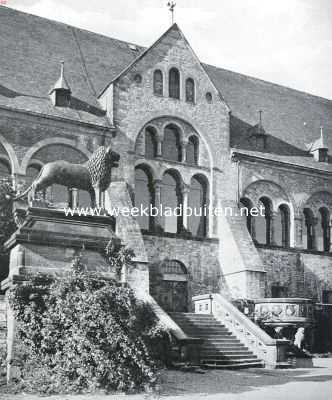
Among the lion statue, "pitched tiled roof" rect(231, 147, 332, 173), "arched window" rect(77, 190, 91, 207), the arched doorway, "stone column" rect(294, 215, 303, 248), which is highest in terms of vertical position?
"pitched tiled roof" rect(231, 147, 332, 173)

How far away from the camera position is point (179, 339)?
46.6 feet

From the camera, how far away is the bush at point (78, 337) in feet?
31.9

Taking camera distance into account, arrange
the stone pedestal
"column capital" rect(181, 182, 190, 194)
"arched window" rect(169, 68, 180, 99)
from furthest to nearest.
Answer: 1. "arched window" rect(169, 68, 180, 99)
2. "column capital" rect(181, 182, 190, 194)
3. the stone pedestal

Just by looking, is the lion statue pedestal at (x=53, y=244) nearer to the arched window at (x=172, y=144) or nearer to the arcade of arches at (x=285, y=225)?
the arched window at (x=172, y=144)

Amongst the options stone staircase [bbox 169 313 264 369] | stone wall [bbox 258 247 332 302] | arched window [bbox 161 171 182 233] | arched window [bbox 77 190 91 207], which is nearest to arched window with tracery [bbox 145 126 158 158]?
arched window [bbox 161 171 182 233]

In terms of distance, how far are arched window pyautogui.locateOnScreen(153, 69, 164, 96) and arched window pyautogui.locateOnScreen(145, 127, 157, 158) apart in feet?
5.73

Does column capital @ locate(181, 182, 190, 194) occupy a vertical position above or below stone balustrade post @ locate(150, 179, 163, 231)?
above

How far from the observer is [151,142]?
82.2ft

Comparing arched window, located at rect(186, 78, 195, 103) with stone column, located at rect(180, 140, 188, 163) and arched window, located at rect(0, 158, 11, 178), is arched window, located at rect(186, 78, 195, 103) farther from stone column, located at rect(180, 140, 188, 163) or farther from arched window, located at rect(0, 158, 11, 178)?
arched window, located at rect(0, 158, 11, 178)

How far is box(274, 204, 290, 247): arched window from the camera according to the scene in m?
27.8

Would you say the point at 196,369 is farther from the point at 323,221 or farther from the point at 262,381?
the point at 323,221

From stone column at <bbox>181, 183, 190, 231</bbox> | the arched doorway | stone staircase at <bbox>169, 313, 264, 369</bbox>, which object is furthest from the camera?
stone column at <bbox>181, 183, 190, 231</bbox>

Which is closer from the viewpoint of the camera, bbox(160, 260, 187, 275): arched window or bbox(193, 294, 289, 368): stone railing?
bbox(193, 294, 289, 368): stone railing

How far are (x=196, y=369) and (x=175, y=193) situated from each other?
12.6 metres
